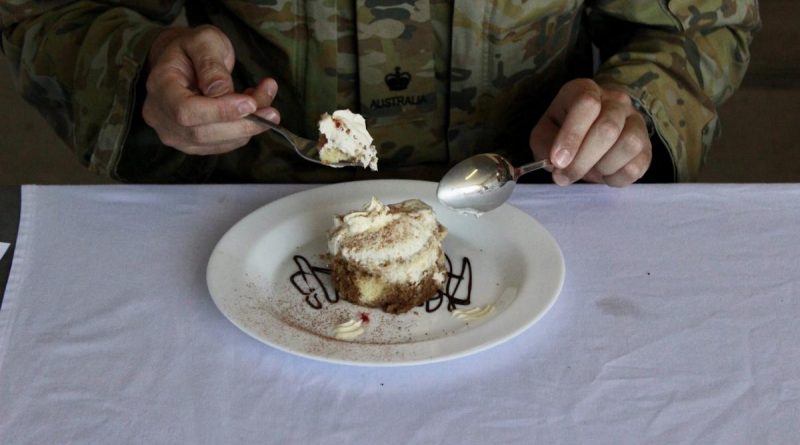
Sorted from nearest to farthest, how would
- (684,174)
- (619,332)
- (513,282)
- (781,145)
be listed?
(619,332) < (513,282) < (684,174) < (781,145)

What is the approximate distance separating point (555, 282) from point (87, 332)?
0.50 m

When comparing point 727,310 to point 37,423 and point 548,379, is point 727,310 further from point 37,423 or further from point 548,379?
point 37,423

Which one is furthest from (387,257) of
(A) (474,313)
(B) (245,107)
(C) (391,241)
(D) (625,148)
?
(D) (625,148)

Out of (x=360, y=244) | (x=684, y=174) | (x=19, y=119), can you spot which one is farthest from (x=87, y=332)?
(x=19, y=119)

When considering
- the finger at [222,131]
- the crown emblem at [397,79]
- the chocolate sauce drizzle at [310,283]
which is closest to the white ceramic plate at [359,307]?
the chocolate sauce drizzle at [310,283]

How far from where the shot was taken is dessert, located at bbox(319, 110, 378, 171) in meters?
1.13

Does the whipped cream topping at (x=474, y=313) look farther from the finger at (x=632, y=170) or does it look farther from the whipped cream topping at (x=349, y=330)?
the finger at (x=632, y=170)

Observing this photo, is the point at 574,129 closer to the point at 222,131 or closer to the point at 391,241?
the point at 391,241

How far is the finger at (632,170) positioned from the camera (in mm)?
1179

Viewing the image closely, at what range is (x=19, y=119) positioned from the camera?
3.05m

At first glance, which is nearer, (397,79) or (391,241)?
(391,241)

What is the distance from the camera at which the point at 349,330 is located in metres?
1.00

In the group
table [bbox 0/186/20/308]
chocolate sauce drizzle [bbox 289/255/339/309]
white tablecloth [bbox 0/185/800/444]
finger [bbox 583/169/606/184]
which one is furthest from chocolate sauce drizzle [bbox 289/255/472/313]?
table [bbox 0/186/20/308]

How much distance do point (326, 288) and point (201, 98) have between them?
0.86 ft
